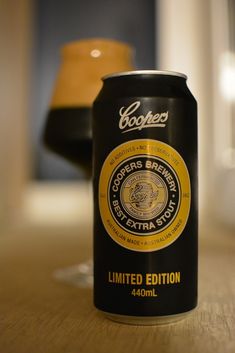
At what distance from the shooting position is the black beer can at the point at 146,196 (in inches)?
27.2

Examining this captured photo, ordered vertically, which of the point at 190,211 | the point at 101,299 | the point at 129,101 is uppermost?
the point at 129,101

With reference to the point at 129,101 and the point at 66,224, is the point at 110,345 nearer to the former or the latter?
the point at 129,101

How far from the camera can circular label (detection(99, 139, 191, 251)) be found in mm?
690

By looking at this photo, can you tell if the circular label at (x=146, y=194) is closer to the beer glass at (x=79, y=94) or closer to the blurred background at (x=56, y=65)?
the beer glass at (x=79, y=94)

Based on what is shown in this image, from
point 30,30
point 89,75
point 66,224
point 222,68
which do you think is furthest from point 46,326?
point 30,30

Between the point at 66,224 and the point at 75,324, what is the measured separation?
1610mm

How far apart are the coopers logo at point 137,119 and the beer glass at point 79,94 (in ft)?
1.07

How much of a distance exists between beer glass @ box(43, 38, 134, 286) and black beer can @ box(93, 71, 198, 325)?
313 mm

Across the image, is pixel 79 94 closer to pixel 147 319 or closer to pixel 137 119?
pixel 137 119

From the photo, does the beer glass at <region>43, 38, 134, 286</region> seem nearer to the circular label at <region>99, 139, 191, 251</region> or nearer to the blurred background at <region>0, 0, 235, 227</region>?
the circular label at <region>99, 139, 191, 251</region>

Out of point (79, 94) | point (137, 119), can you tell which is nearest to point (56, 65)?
point (79, 94)

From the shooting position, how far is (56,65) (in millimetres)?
3393

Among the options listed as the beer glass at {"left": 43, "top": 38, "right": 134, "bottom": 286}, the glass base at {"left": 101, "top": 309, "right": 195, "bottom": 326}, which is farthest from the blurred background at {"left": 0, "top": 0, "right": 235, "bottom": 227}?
the glass base at {"left": 101, "top": 309, "right": 195, "bottom": 326}

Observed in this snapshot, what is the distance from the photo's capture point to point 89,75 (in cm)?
105
